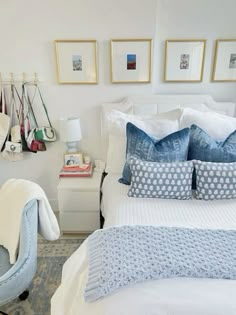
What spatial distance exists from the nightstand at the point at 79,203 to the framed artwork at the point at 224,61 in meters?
1.50

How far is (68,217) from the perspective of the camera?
222cm

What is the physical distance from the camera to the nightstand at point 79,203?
7.03 feet

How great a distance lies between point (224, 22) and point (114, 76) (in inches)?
43.3

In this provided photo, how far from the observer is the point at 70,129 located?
2242 millimetres

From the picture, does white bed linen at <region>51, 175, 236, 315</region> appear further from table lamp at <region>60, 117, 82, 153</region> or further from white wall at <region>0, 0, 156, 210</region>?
white wall at <region>0, 0, 156, 210</region>

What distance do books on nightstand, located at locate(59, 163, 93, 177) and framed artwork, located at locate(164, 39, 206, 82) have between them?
1146 millimetres

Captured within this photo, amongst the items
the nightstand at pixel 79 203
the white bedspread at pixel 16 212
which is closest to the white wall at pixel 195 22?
the nightstand at pixel 79 203

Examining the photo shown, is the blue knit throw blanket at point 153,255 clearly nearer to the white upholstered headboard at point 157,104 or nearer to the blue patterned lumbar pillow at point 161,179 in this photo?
the blue patterned lumbar pillow at point 161,179

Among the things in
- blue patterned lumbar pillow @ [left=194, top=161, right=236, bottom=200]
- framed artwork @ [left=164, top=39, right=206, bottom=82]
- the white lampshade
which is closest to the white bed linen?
blue patterned lumbar pillow @ [left=194, top=161, right=236, bottom=200]

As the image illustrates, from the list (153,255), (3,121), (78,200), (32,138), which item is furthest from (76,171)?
(153,255)

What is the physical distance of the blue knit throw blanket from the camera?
1.01 meters

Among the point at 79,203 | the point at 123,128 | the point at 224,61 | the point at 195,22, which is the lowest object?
the point at 79,203

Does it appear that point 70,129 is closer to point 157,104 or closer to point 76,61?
point 76,61

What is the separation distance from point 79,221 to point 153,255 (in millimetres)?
1249
